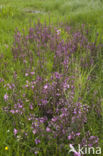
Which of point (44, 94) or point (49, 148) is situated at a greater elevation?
point (44, 94)

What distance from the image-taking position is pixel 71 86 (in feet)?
8.14

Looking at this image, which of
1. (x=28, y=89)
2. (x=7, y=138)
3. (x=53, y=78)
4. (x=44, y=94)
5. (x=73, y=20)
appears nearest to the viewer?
(x=7, y=138)

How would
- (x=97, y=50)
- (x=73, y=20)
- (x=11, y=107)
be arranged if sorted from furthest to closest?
1. (x=73, y=20)
2. (x=97, y=50)
3. (x=11, y=107)

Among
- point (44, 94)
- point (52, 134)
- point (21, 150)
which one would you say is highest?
point (44, 94)

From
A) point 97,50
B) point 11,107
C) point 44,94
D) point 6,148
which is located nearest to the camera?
point 6,148

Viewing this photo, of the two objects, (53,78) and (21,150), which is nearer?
(21,150)

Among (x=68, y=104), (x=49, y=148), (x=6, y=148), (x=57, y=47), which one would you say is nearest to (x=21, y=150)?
(x=6, y=148)

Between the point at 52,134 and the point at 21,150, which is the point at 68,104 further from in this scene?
the point at 21,150

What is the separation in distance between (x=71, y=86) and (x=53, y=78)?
0.29 m

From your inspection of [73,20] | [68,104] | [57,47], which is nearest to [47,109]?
[68,104]

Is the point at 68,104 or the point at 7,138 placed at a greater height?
the point at 68,104

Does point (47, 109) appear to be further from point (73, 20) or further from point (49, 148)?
point (73, 20)

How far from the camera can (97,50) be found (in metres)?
3.71

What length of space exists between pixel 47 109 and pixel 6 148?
0.72 meters
